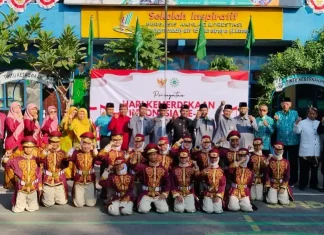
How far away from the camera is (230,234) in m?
5.83

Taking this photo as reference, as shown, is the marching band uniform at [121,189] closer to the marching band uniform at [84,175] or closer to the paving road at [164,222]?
the paving road at [164,222]

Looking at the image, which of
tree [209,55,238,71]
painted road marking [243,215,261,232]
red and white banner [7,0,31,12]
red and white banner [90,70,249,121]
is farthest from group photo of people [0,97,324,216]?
red and white banner [7,0,31,12]

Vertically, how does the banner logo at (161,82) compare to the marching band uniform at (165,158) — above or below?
above

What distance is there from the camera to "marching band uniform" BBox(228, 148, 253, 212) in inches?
275

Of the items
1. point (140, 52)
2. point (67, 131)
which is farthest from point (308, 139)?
point (140, 52)

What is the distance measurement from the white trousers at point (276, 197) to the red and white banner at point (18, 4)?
10380mm

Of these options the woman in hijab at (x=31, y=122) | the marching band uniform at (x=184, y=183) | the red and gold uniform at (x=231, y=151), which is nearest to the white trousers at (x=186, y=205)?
the marching band uniform at (x=184, y=183)

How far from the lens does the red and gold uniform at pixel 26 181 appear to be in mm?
6930

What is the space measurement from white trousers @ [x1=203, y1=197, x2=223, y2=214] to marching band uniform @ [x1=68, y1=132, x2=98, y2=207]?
1.65 m

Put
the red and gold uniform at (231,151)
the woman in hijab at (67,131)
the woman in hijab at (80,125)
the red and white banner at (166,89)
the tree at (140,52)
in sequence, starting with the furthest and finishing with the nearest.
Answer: the tree at (140,52)
the red and white banner at (166,89)
the woman in hijab at (67,131)
the woman in hijab at (80,125)
the red and gold uniform at (231,151)

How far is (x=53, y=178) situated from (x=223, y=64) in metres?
8.68

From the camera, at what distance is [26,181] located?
22.9ft

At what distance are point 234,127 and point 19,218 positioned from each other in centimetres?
378

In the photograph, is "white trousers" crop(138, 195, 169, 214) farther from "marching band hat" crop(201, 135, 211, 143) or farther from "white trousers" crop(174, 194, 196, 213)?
"marching band hat" crop(201, 135, 211, 143)
